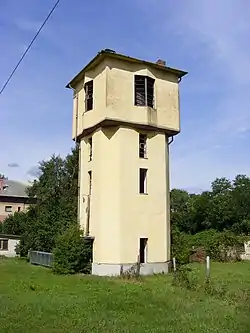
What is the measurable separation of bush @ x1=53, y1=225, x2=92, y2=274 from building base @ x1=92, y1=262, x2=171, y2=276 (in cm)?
69

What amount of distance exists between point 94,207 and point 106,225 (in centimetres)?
150

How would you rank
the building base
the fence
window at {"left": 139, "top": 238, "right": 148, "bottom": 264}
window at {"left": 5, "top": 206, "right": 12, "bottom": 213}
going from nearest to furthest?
the building base < window at {"left": 139, "top": 238, "right": 148, "bottom": 264} < the fence < window at {"left": 5, "top": 206, "right": 12, "bottom": 213}

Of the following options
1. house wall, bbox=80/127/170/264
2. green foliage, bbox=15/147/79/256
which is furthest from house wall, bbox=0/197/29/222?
house wall, bbox=80/127/170/264

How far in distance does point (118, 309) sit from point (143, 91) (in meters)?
15.7

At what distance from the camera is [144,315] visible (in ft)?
40.4

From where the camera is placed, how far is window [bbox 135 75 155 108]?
25.8m

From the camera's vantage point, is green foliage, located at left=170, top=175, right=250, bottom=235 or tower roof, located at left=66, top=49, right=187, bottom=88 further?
green foliage, located at left=170, top=175, right=250, bottom=235

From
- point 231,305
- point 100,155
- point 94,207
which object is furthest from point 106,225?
point 231,305

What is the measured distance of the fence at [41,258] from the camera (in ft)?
92.4

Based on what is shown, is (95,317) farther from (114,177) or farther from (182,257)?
(182,257)

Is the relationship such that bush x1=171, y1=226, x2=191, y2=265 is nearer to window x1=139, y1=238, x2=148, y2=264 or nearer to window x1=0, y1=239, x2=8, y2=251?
window x1=139, y1=238, x2=148, y2=264

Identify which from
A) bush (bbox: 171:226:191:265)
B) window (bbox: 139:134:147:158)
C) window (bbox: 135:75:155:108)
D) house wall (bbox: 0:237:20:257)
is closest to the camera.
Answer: window (bbox: 135:75:155:108)

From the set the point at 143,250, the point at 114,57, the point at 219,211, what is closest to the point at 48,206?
the point at 143,250

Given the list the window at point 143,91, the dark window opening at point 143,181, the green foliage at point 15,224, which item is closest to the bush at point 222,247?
the dark window opening at point 143,181
